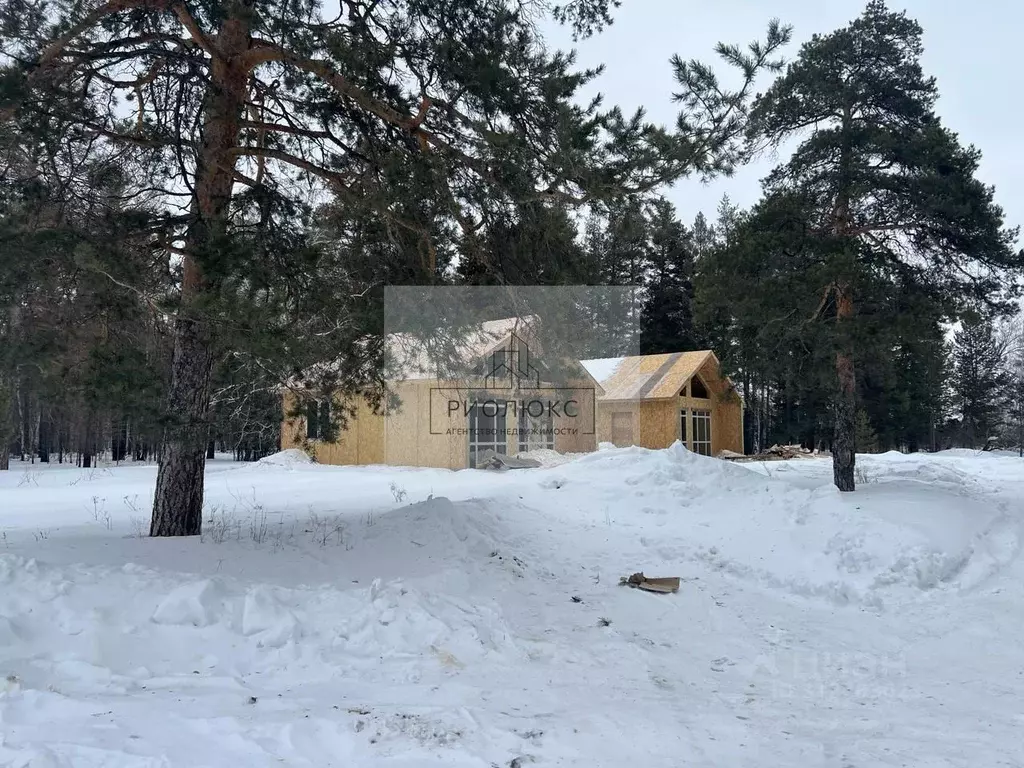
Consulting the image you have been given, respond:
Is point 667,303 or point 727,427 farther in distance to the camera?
point 667,303

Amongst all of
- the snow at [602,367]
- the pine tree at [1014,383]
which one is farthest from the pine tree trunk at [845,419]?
the pine tree at [1014,383]

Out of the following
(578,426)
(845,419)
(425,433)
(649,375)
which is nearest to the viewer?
(845,419)

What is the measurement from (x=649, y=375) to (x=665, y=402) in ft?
3.90

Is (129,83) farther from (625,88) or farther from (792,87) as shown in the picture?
(792,87)

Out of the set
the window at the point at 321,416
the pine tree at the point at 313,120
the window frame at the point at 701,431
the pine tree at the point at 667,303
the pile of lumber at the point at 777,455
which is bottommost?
the pile of lumber at the point at 777,455

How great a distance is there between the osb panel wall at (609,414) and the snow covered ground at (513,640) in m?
13.8

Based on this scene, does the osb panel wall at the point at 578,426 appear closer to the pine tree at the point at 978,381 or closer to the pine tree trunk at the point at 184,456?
the pine tree trunk at the point at 184,456

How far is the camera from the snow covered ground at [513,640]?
3242mm

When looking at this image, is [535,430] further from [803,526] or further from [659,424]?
[803,526]

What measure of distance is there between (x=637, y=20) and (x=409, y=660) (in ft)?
22.2

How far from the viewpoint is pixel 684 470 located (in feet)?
38.4

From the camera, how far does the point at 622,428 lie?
77.2 feet

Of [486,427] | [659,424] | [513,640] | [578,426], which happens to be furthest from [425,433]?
[513,640]

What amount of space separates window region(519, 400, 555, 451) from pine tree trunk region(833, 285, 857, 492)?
8604 mm
